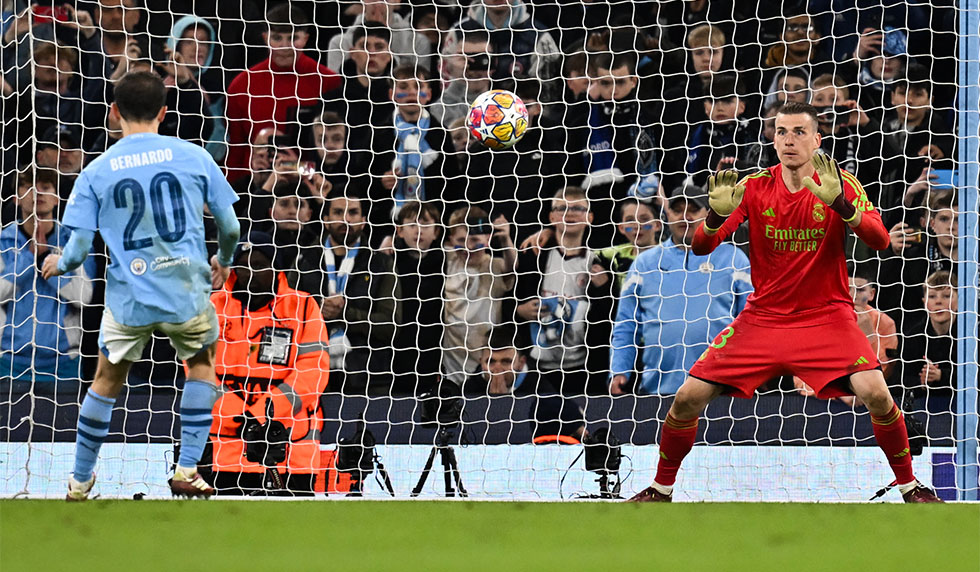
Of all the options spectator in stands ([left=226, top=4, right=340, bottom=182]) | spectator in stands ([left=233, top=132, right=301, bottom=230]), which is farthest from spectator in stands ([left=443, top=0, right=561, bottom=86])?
spectator in stands ([left=233, top=132, right=301, bottom=230])

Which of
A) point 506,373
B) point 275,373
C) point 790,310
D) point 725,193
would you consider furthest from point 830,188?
point 275,373

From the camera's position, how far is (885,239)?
4.70 m

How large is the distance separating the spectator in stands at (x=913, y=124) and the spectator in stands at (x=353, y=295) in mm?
2735

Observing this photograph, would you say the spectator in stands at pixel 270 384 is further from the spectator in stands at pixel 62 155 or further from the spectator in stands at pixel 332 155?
the spectator in stands at pixel 62 155

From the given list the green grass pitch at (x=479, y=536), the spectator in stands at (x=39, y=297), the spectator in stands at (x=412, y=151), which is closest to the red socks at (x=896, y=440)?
the green grass pitch at (x=479, y=536)

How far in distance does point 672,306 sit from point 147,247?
Result: 300 centimetres

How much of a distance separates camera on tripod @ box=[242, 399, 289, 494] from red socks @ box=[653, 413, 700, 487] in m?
1.98

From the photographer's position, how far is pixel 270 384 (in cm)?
619

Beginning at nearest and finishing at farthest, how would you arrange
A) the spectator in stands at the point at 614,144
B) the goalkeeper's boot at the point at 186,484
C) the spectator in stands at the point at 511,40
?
the goalkeeper's boot at the point at 186,484 < the spectator in stands at the point at 614,144 < the spectator in stands at the point at 511,40

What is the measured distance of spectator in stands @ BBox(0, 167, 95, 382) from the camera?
251 inches

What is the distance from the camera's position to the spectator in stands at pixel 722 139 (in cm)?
691

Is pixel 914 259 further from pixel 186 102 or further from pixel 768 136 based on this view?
pixel 186 102

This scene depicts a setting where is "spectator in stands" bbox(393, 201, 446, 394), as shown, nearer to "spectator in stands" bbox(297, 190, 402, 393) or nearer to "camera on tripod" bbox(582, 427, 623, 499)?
"spectator in stands" bbox(297, 190, 402, 393)

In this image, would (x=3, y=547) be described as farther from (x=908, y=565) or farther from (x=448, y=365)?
(x=448, y=365)
